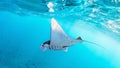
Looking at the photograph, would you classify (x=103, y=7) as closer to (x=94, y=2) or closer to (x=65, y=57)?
(x=94, y=2)

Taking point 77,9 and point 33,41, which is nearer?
point 77,9

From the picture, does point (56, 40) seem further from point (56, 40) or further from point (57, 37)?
point (57, 37)

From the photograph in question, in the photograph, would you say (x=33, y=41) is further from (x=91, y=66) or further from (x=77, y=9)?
(x=77, y=9)

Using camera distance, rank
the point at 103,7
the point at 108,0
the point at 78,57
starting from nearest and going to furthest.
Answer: the point at 108,0 → the point at 103,7 → the point at 78,57

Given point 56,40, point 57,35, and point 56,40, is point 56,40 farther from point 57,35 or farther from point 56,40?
point 57,35

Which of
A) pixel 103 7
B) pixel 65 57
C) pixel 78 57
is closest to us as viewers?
pixel 103 7

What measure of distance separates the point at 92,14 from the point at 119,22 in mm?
2135

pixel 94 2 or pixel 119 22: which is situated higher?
pixel 94 2

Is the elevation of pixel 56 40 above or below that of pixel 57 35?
below

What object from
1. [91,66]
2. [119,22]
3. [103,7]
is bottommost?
[91,66]

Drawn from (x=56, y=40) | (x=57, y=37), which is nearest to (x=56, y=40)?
(x=56, y=40)

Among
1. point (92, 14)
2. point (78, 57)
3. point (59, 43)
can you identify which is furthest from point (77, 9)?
point (78, 57)

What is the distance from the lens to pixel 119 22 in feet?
49.8

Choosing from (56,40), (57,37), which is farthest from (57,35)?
(56,40)
